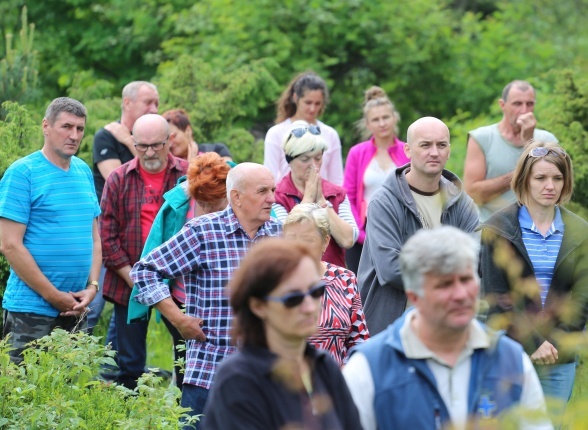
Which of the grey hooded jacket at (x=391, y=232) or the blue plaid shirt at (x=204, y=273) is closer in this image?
the blue plaid shirt at (x=204, y=273)

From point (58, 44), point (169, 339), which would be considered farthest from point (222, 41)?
point (169, 339)

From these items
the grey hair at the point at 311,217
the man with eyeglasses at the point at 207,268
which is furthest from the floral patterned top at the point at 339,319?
the man with eyeglasses at the point at 207,268

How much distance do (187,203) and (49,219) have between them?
36.1 inches

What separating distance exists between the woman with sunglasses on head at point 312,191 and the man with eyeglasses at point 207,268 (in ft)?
3.25

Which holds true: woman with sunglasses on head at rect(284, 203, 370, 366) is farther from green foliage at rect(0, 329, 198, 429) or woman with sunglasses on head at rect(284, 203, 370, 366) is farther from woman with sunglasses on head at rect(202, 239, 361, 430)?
woman with sunglasses on head at rect(202, 239, 361, 430)

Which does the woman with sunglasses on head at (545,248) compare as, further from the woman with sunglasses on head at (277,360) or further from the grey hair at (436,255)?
the woman with sunglasses on head at (277,360)

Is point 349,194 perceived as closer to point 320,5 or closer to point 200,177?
point 200,177

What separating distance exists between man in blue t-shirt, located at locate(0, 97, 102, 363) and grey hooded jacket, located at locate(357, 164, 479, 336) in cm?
199

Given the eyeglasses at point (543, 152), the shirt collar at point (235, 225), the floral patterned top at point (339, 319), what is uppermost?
the eyeglasses at point (543, 152)

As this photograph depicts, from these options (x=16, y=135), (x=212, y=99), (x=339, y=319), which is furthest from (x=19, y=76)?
(x=339, y=319)

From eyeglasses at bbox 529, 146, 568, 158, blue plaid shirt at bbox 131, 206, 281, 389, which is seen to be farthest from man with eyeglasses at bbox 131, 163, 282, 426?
eyeglasses at bbox 529, 146, 568, 158

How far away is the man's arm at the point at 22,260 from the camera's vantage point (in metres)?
7.43

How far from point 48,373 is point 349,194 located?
3730mm

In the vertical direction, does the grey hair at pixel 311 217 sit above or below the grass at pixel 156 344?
above
